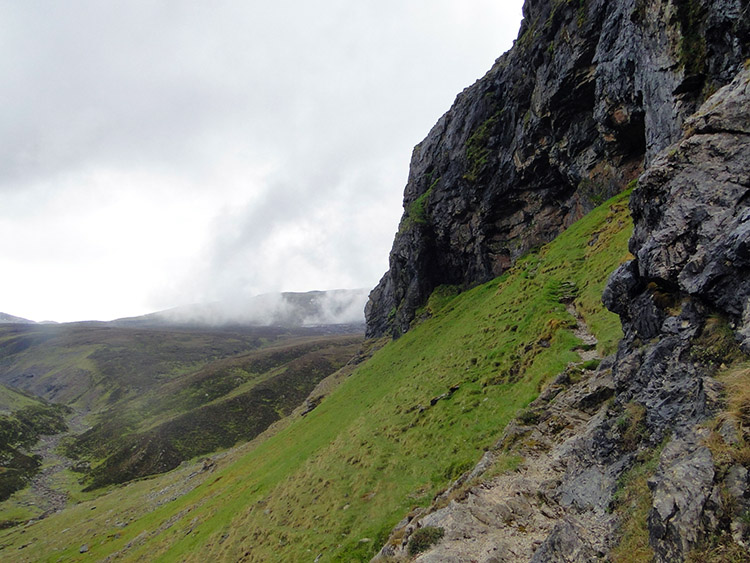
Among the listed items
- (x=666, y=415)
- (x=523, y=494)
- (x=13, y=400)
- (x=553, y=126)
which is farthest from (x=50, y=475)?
(x=553, y=126)

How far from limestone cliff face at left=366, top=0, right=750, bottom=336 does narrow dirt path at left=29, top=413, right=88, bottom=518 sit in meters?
98.3

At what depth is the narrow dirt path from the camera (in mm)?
85750

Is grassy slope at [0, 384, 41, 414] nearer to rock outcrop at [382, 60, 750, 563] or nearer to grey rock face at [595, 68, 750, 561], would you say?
rock outcrop at [382, 60, 750, 563]

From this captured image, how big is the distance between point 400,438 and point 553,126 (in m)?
46.0

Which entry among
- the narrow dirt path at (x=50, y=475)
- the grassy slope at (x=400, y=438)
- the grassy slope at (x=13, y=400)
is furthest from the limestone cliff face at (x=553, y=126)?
the grassy slope at (x=13, y=400)

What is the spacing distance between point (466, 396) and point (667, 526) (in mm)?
18438

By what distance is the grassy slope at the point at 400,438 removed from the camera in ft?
61.6

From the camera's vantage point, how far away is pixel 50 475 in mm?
105062

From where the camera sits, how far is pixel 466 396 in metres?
23.4

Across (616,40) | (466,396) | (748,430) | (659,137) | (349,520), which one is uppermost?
(616,40)

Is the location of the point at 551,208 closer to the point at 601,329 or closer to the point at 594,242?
the point at 594,242

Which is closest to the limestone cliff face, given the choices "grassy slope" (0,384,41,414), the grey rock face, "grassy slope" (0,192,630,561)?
"grassy slope" (0,192,630,561)

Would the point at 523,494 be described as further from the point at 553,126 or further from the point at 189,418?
the point at 189,418

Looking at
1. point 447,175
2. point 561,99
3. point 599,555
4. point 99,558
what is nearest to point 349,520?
point 599,555
